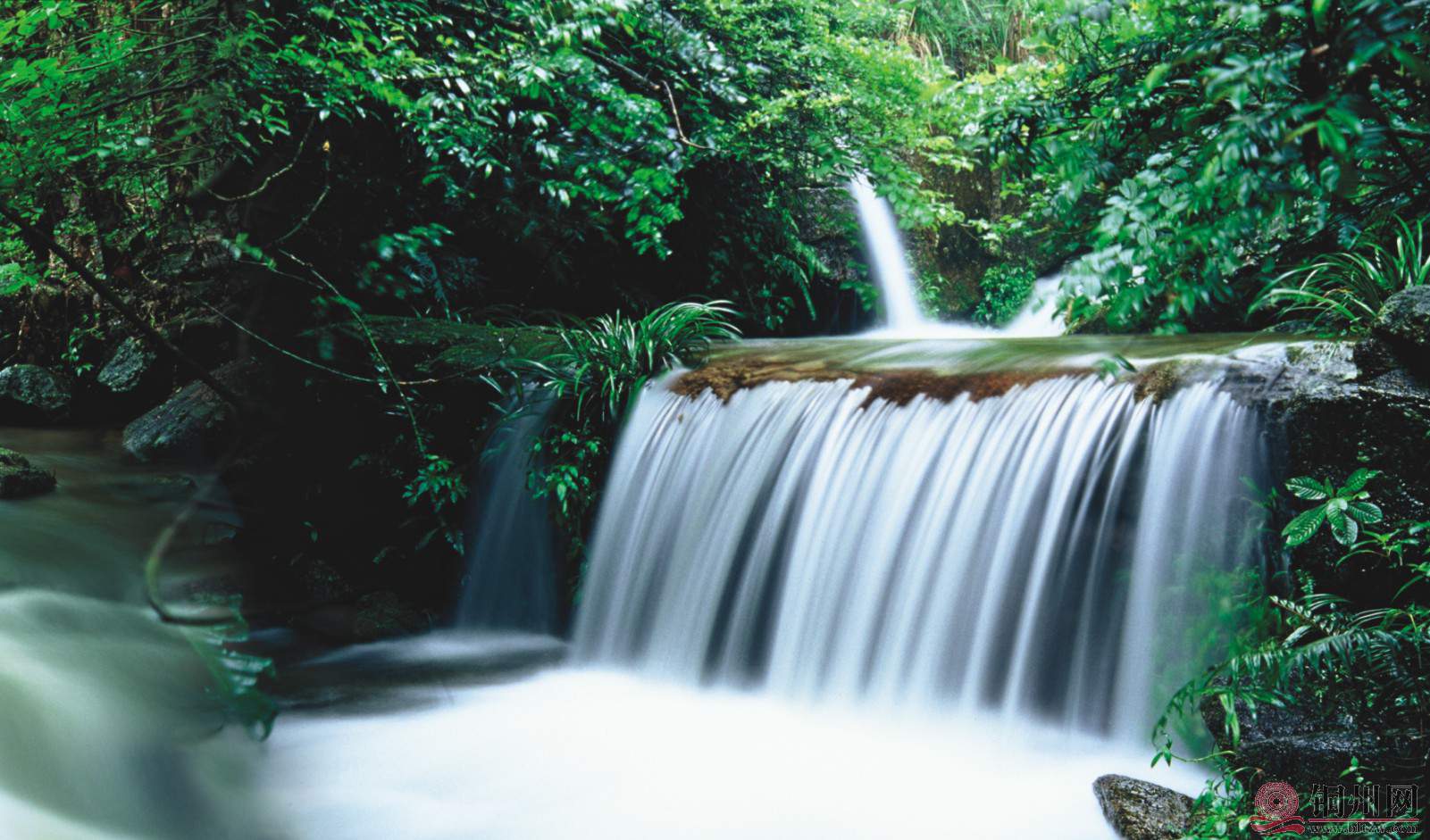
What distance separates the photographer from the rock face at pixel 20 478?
4.89 meters

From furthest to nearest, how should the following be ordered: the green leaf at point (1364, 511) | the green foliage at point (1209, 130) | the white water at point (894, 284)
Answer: the white water at point (894, 284), the green leaf at point (1364, 511), the green foliage at point (1209, 130)

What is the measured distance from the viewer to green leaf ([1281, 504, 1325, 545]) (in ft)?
8.55

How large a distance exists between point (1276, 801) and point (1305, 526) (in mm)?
734

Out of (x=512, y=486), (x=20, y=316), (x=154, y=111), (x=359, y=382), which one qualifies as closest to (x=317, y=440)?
(x=359, y=382)

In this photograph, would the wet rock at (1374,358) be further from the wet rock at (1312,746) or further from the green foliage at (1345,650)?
the wet rock at (1312,746)

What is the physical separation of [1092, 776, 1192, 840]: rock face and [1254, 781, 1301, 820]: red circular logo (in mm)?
198

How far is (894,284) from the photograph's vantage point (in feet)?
31.2

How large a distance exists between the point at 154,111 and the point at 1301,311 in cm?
590

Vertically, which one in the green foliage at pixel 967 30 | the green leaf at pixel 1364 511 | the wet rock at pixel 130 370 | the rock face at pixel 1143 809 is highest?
the green foliage at pixel 967 30

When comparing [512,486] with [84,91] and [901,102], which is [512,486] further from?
[901,102]

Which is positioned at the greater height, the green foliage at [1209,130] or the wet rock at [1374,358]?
the green foliage at [1209,130]

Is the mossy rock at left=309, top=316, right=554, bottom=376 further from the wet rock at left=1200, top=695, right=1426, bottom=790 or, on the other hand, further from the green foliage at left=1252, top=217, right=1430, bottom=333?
the wet rock at left=1200, top=695, right=1426, bottom=790

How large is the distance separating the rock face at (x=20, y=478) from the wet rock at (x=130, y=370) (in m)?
2.10

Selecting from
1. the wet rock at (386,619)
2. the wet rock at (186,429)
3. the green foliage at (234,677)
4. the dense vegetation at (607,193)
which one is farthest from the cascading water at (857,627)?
the wet rock at (186,429)
